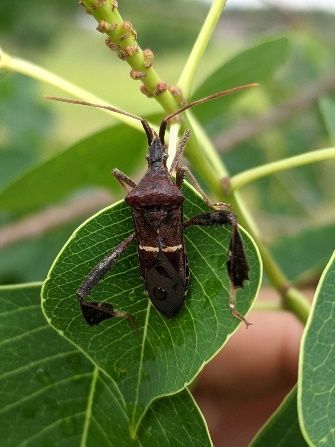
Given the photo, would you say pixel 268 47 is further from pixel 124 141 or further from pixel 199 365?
pixel 199 365

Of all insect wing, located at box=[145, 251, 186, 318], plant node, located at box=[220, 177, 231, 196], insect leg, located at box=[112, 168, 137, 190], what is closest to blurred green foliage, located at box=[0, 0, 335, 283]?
insect leg, located at box=[112, 168, 137, 190]

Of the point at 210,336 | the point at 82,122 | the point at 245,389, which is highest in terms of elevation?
the point at 82,122

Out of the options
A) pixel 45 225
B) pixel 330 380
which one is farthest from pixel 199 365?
pixel 45 225

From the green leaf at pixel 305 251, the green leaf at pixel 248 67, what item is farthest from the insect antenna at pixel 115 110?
the green leaf at pixel 305 251

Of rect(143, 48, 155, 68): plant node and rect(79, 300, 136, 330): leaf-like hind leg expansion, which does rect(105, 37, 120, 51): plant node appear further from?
rect(79, 300, 136, 330): leaf-like hind leg expansion

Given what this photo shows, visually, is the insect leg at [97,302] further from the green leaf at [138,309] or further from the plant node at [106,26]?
the plant node at [106,26]

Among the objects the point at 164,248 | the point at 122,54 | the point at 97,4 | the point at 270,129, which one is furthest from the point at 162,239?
the point at 270,129
